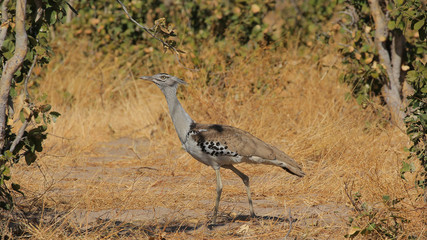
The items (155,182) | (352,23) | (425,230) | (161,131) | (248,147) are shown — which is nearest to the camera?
(425,230)

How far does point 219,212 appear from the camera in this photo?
4.95 meters

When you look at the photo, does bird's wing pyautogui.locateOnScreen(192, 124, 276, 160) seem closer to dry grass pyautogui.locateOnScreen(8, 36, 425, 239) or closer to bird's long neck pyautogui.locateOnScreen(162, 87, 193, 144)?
bird's long neck pyautogui.locateOnScreen(162, 87, 193, 144)

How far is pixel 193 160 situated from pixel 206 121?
3.14 ft

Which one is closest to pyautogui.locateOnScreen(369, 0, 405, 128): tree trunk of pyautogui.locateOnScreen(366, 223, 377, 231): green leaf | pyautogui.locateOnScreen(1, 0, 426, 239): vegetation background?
pyautogui.locateOnScreen(1, 0, 426, 239): vegetation background

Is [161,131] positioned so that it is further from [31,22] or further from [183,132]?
[31,22]

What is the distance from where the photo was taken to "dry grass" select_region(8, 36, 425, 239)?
4574 mm

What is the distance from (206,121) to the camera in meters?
7.40

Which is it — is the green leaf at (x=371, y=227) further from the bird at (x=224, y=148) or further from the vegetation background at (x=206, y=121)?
the bird at (x=224, y=148)

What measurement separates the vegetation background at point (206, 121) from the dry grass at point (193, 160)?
2 centimetres

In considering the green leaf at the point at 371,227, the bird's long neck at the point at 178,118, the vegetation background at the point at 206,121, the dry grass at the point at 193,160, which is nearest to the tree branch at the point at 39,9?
the vegetation background at the point at 206,121

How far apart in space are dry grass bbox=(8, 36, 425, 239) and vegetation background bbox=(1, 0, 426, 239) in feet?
0.07

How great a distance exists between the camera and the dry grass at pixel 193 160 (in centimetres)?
457

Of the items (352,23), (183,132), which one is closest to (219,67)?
(352,23)

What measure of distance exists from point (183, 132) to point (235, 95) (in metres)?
2.81
